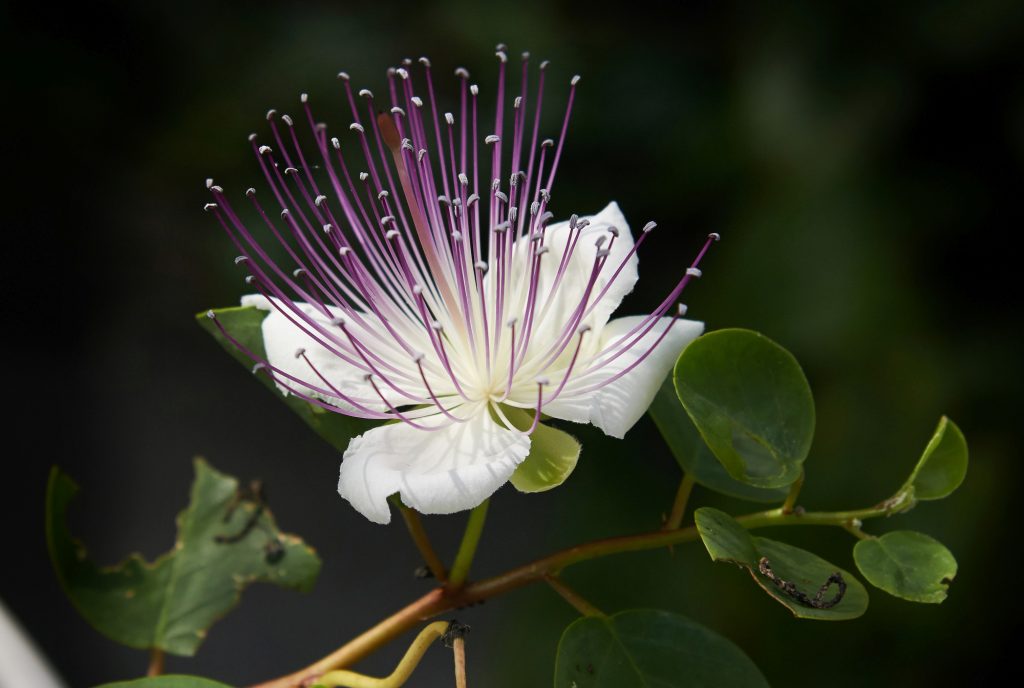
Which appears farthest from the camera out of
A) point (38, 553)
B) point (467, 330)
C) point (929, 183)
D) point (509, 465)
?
point (38, 553)

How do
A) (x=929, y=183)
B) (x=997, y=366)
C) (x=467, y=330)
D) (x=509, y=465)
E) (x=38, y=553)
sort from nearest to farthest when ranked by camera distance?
(x=509, y=465)
(x=467, y=330)
(x=997, y=366)
(x=929, y=183)
(x=38, y=553)

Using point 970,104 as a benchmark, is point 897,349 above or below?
below

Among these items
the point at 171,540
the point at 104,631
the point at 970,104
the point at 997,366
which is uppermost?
the point at 970,104

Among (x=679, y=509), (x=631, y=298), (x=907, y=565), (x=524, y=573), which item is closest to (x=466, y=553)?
(x=524, y=573)

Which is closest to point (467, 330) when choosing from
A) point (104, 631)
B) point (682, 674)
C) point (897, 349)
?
point (682, 674)

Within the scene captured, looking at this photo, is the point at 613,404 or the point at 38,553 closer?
the point at 613,404

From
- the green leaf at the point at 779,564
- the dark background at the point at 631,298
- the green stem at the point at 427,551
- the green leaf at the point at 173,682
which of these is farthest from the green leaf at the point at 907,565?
the dark background at the point at 631,298

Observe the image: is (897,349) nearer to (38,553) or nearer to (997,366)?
(997,366)
